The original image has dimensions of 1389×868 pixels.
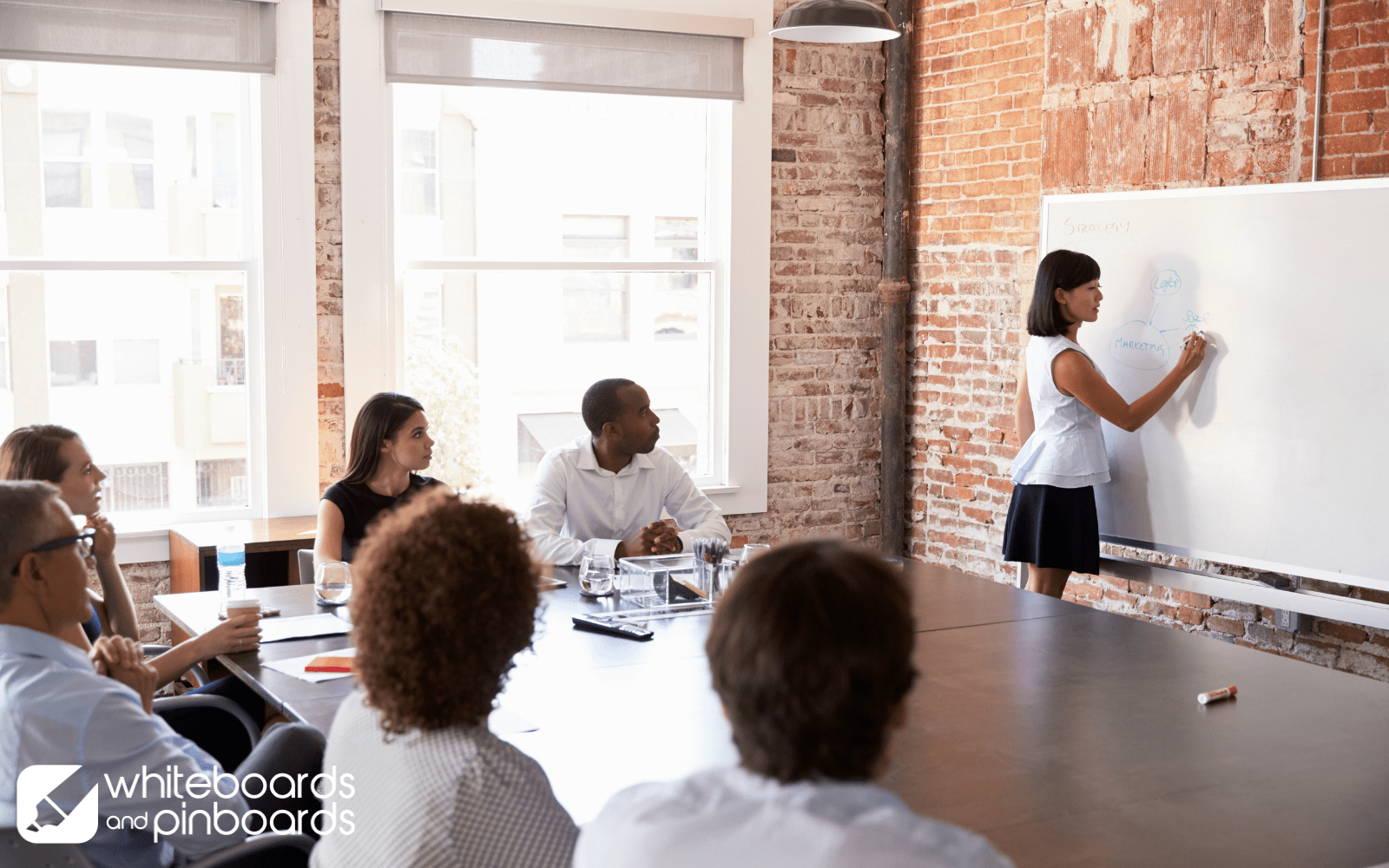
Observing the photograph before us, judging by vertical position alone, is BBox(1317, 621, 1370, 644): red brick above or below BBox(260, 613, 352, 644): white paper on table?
below

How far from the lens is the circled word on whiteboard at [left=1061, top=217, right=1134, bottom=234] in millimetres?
4816

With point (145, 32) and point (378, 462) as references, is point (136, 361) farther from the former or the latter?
point (378, 462)

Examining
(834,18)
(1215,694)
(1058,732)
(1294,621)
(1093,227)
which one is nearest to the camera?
(1058,732)

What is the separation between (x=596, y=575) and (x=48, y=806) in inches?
66.2

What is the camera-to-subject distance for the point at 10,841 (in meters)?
1.86

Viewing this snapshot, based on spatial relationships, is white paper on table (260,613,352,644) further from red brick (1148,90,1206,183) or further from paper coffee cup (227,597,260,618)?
red brick (1148,90,1206,183)

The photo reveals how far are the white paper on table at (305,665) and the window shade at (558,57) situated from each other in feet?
10.2

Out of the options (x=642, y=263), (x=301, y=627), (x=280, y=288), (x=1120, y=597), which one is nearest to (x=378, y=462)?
(x=301, y=627)

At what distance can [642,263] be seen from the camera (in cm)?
592

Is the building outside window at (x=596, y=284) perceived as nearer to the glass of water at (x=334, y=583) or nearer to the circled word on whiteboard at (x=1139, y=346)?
the circled word on whiteboard at (x=1139, y=346)

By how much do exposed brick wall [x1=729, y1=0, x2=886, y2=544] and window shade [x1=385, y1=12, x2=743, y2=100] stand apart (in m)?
0.38

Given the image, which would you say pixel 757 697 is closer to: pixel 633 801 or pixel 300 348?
pixel 633 801

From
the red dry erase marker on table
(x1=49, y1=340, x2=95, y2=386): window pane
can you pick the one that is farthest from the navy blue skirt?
(x1=49, y1=340, x2=95, y2=386): window pane

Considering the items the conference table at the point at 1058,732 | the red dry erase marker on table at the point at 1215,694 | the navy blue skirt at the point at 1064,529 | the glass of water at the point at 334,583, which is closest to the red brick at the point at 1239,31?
the navy blue skirt at the point at 1064,529
